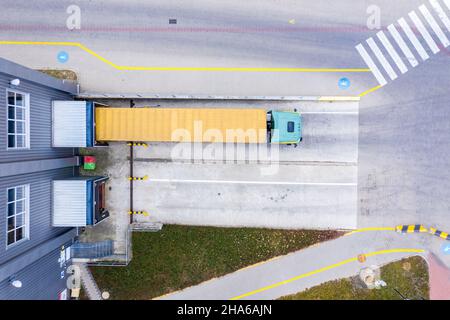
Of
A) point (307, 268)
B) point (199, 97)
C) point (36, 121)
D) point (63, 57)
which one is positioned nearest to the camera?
point (36, 121)

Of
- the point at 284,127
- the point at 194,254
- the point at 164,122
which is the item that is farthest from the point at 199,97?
the point at 194,254

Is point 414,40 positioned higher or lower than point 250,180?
higher

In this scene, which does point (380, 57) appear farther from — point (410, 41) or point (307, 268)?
point (307, 268)

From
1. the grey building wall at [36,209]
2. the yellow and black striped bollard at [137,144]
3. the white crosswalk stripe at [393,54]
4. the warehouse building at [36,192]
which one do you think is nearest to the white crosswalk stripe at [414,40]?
the white crosswalk stripe at [393,54]

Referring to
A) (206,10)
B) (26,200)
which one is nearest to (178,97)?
(206,10)

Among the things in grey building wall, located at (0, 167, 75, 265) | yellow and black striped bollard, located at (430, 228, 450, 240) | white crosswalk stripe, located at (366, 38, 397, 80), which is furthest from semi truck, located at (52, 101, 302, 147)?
yellow and black striped bollard, located at (430, 228, 450, 240)

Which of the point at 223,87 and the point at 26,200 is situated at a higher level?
the point at 223,87

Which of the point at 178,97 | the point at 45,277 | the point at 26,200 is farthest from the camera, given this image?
the point at 178,97
